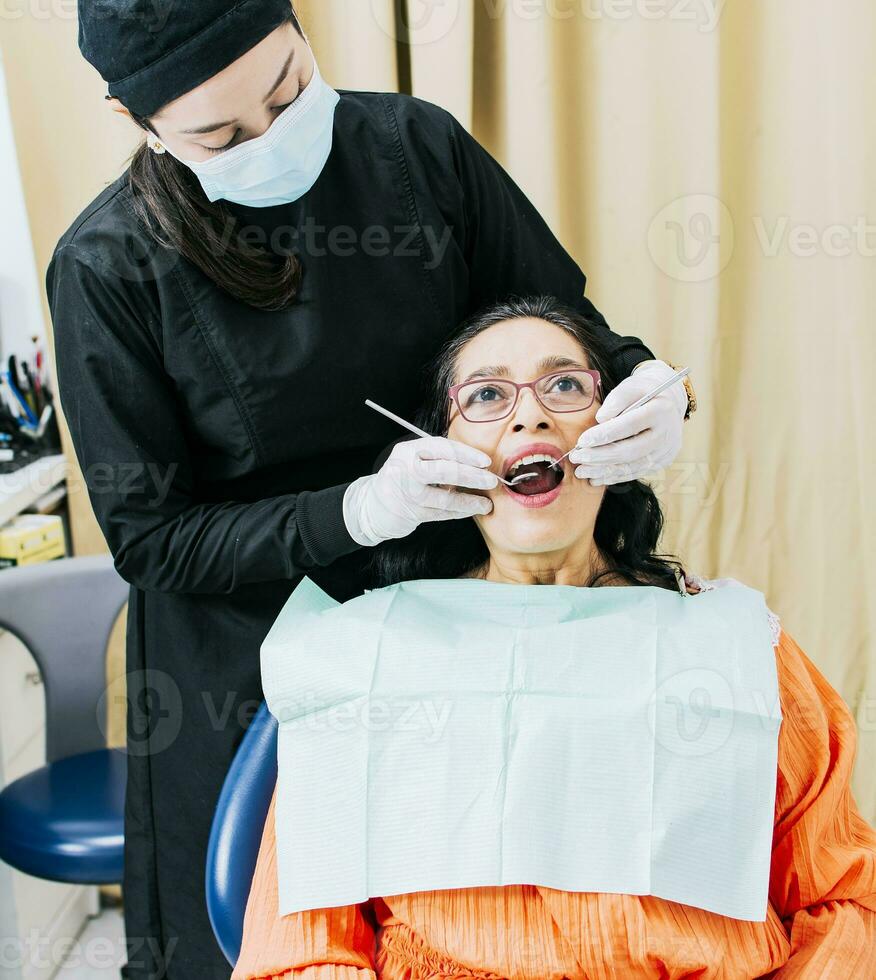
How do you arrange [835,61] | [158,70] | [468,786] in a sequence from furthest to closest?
[835,61] → [468,786] → [158,70]

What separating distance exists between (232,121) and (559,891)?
100cm

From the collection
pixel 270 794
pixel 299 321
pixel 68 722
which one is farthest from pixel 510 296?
pixel 68 722

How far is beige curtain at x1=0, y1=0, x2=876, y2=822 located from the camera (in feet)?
6.19

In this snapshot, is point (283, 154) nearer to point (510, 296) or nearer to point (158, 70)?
point (158, 70)

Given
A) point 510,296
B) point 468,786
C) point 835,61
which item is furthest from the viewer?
point 835,61

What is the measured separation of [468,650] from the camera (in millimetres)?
1237

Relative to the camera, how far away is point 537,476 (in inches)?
49.6

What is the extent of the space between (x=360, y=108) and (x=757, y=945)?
1235 millimetres

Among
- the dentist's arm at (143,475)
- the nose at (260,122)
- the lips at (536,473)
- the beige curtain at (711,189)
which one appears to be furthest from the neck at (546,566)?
the beige curtain at (711,189)

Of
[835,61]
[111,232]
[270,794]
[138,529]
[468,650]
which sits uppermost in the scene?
[835,61]

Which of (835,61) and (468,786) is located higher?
(835,61)

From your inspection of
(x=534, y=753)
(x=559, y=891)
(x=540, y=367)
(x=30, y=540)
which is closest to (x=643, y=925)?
(x=559, y=891)

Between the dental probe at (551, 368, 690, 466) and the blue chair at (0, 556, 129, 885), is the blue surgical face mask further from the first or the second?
the blue chair at (0, 556, 129, 885)

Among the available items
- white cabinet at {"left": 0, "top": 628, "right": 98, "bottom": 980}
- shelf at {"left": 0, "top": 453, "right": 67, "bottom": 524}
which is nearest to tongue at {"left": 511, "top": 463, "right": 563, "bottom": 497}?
shelf at {"left": 0, "top": 453, "right": 67, "bottom": 524}
